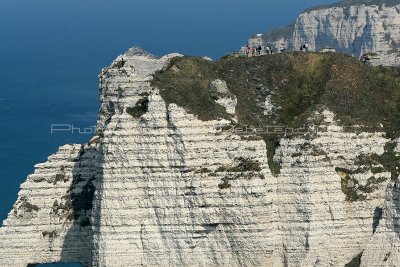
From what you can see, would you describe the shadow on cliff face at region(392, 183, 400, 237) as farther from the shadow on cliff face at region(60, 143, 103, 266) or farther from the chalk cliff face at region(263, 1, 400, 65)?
the chalk cliff face at region(263, 1, 400, 65)

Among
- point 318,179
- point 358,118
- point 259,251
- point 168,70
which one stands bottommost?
point 259,251

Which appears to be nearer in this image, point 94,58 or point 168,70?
point 168,70

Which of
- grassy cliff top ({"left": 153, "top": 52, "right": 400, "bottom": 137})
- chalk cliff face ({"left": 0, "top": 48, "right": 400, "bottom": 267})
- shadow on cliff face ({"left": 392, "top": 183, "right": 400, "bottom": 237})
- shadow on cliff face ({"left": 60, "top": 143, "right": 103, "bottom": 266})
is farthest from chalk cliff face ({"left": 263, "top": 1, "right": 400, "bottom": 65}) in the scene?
shadow on cliff face ({"left": 392, "top": 183, "right": 400, "bottom": 237})

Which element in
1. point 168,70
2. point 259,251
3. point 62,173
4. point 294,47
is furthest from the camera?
point 294,47

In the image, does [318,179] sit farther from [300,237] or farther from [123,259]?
[123,259]

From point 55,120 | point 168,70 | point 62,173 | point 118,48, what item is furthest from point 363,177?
point 118,48

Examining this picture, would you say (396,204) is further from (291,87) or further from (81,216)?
(81,216)
